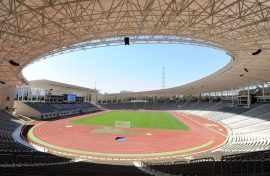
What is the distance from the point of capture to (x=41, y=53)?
3009 centimetres

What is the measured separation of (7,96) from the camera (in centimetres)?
5181

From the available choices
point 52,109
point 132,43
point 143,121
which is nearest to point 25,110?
point 52,109

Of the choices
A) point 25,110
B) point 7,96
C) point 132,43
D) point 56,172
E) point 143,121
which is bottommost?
point 143,121

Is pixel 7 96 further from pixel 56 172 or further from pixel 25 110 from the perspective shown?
pixel 56 172

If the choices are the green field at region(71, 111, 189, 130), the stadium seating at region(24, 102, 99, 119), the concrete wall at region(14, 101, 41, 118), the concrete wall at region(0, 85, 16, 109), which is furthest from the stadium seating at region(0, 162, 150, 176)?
the stadium seating at region(24, 102, 99, 119)

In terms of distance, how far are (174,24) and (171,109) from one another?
239 feet

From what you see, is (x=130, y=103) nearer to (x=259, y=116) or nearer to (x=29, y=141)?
(x=259, y=116)

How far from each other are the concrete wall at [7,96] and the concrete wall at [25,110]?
12.3 feet

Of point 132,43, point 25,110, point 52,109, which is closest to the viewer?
point 132,43

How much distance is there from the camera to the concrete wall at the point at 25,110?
183 ft

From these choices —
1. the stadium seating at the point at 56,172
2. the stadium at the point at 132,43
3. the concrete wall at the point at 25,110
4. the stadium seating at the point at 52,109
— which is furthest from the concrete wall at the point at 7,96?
the stadium seating at the point at 56,172

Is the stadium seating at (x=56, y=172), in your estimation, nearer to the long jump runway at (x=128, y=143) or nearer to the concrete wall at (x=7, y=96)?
the long jump runway at (x=128, y=143)

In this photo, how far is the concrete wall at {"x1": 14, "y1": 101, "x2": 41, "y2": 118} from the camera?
55.8m

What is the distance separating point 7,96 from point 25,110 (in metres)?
6.17
